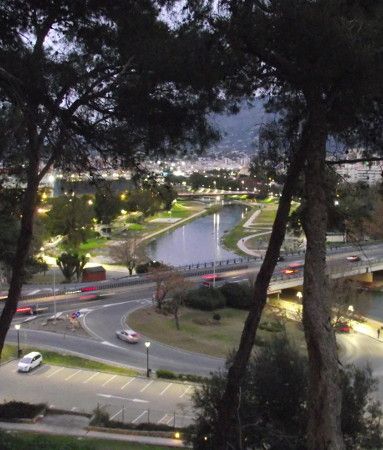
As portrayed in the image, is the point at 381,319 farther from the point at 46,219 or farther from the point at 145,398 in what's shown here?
the point at 46,219

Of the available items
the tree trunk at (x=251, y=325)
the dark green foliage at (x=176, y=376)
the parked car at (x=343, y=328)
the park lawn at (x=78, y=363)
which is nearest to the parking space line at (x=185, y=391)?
the dark green foliage at (x=176, y=376)

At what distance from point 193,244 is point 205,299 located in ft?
54.1

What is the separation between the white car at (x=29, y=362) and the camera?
11.9 metres

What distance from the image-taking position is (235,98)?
14.7ft

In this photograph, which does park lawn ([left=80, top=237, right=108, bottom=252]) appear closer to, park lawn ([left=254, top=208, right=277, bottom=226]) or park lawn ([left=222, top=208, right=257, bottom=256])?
park lawn ([left=222, top=208, right=257, bottom=256])

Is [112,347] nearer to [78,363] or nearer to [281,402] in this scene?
[78,363]

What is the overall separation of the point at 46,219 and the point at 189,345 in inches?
586

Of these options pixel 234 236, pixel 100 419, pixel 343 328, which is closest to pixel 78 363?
pixel 100 419

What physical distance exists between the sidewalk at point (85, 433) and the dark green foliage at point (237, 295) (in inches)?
465

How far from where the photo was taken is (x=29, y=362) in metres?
12.0

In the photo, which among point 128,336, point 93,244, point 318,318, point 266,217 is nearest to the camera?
point 318,318

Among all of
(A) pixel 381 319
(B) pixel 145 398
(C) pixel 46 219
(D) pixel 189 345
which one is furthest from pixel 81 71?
(C) pixel 46 219

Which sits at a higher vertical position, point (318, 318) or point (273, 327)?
point (318, 318)

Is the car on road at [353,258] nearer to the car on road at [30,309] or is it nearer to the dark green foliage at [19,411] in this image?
the car on road at [30,309]
